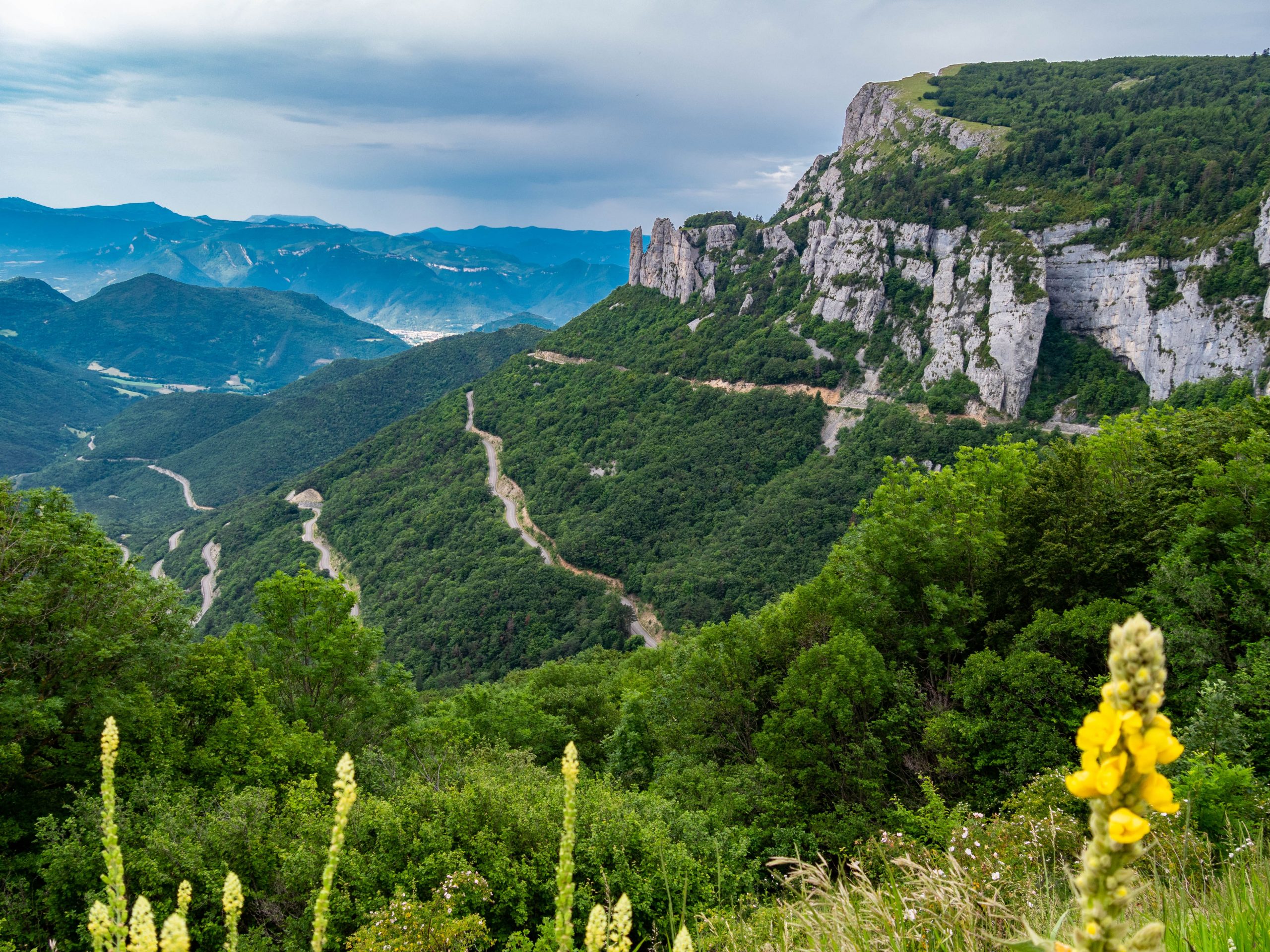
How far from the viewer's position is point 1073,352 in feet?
267

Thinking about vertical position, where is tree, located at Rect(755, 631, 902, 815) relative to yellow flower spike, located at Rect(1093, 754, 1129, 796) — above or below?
below

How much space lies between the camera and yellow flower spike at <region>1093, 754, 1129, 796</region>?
1903mm

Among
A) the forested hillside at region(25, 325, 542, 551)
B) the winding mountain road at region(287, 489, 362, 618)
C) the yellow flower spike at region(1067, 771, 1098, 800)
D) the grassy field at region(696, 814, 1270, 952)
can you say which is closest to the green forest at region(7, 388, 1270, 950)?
the grassy field at region(696, 814, 1270, 952)

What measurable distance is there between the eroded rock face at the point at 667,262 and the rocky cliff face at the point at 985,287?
3.09 ft

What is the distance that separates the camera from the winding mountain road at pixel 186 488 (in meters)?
153

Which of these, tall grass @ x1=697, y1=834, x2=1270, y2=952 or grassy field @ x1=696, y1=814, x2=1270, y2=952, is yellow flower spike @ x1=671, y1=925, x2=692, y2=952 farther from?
tall grass @ x1=697, y1=834, x2=1270, y2=952

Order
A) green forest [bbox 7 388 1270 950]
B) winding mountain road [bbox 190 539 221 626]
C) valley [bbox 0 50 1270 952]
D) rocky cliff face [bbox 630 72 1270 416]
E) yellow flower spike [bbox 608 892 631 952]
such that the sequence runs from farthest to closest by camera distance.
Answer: winding mountain road [bbox 190 539 221 626]
rocky cliff face [bbox 630 72 1270 416]
green forest [bbox 7 388 1270 950]
valley [bbox 0 50 1270 952]
yellow flower spike [bbox 608 892 631 952]

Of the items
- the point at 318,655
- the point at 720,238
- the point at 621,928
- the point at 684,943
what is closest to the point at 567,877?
the point at 621,928

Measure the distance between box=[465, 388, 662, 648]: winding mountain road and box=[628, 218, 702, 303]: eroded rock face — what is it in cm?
2789

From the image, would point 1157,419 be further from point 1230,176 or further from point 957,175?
point 957,175

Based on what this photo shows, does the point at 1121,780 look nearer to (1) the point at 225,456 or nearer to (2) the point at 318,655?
(2) the point at 318,655

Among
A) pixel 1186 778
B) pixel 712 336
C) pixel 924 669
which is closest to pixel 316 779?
pixel 924 669

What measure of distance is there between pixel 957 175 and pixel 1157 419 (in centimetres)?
9568

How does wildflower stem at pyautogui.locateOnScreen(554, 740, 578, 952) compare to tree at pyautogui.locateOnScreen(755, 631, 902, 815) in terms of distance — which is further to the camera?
tree at pyautogui.locateOnScreen(755, 631, 902, 815)
